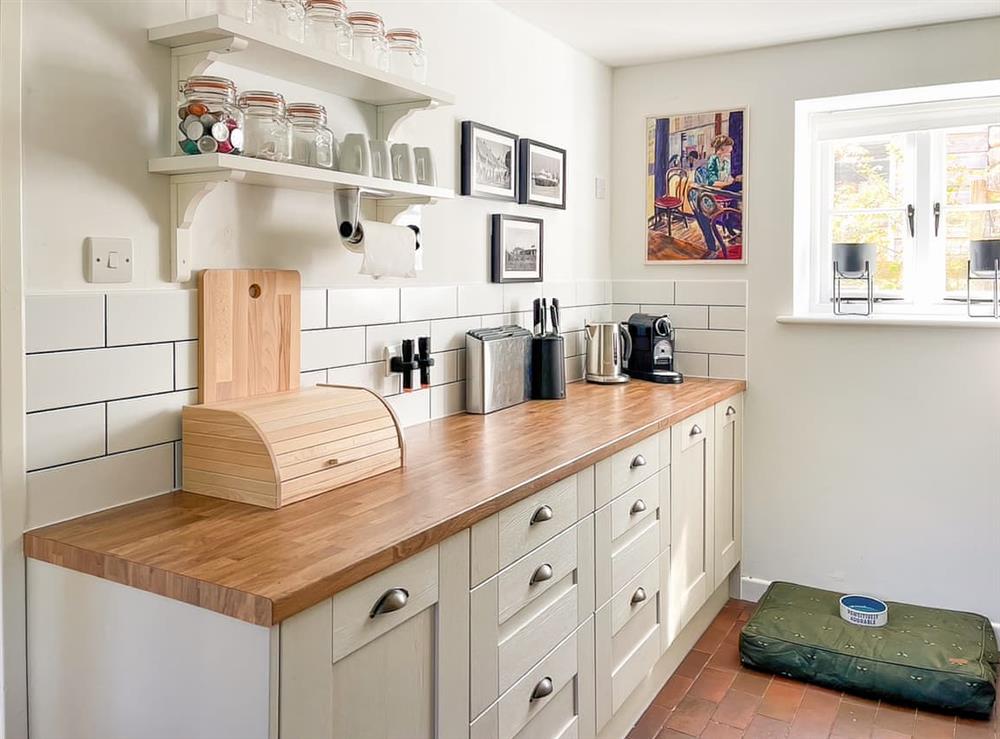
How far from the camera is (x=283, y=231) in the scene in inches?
79.5

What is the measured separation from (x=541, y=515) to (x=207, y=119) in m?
1.06

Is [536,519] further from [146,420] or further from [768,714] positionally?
[768,714]

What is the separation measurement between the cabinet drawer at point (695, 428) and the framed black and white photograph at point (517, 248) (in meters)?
0.75

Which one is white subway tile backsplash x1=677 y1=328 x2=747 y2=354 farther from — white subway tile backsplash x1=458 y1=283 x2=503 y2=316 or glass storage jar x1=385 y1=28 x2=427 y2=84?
glass storage jar x1=385 y1=28 x2=427 y2=84

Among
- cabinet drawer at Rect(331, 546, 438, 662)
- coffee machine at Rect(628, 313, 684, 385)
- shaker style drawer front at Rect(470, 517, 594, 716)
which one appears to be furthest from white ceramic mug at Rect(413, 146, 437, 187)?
coffee machine at Rect(628, 313, 684, 385)

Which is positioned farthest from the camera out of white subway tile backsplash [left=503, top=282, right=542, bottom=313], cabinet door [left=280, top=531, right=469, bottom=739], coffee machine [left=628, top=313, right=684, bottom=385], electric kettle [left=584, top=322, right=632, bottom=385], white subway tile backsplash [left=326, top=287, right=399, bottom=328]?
coffee machine [left=628, top=313, right=684, bottom=385]

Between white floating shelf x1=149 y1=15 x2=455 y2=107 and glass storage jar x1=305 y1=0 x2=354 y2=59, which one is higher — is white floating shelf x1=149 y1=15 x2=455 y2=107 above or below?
below

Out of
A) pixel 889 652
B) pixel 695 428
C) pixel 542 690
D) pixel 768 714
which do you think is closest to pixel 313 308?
pixel 542 690

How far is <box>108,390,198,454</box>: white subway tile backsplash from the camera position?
1.65 m

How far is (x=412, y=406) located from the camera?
2.51 meters

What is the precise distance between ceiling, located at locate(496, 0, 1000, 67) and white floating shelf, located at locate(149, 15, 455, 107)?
0.90 m

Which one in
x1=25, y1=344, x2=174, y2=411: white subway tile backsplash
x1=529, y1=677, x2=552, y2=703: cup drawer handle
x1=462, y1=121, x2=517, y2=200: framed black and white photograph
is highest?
x1=462, y1=121, x2=517, y2=200: framed black and white photograph

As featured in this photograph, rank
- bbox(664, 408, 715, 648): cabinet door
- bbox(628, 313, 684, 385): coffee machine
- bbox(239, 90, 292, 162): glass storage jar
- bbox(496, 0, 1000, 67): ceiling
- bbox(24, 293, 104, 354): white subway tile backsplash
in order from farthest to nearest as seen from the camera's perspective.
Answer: bbox(628, 313, 684, 385): coffee machine < bbox(496, 0, 1000, 67): ceiling < bbox(664, 408, 715, 648): cabinet door < bbox(239, 90, 292, 162): glass storage jar < bbox(24, 293, 104, 354): white subway tile backsplash

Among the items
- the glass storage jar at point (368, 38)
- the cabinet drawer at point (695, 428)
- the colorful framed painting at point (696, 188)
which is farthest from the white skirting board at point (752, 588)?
the glass storage jar at point (368, 38)
